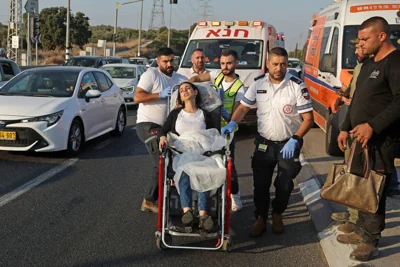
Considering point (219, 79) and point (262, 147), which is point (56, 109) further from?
point (262, 147)

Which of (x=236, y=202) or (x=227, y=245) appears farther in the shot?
(x=236, y=202)

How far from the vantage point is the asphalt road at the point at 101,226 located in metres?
4.12

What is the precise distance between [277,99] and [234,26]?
25.0 ft

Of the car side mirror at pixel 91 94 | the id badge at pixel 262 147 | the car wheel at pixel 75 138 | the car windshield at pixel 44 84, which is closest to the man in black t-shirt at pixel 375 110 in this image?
the id badge at pixel 262 147

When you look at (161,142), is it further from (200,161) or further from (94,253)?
(94,253)

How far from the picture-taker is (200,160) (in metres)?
4.30

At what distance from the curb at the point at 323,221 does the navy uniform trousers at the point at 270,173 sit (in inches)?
20.3

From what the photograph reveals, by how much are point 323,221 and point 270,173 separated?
880 millimetres

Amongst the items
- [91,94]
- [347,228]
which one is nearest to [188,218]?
[347,228]

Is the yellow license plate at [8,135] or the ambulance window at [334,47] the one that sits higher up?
the ambulance window at [334,47]

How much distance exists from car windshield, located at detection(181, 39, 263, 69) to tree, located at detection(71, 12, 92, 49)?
165ft

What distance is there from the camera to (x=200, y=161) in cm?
428

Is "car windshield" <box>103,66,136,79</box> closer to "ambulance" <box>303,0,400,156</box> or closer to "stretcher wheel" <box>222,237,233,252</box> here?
"ambulance" <box>303,0,400,156</box>

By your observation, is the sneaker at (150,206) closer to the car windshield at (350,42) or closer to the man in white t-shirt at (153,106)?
the man in white t-shirt at (153,106)
